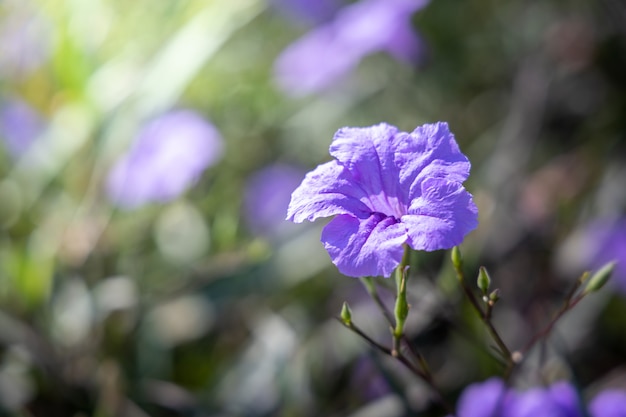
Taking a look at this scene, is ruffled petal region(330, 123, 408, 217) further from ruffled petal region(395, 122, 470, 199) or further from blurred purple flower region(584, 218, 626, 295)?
blurred purple flower region(584, 218, 626, 295)

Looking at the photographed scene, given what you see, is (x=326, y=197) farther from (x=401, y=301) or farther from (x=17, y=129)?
(x=17, y=129)

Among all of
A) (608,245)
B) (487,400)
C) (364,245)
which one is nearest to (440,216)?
(364,245)

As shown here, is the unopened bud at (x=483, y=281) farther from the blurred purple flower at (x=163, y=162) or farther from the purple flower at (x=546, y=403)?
the blurred purple flower at (x=163, y=162)

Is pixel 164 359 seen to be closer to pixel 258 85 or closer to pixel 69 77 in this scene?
pixel 69 77

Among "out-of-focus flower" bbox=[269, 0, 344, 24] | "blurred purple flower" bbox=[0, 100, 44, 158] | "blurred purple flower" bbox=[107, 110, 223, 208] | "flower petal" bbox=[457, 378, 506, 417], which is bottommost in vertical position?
"flower petal" bbox=[457, 378, 506, 417]

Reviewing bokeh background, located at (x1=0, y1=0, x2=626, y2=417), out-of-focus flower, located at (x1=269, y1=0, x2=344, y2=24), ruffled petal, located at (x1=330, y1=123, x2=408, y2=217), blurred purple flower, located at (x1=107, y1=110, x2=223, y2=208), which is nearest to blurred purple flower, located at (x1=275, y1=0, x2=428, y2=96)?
bokeh background, located at (x1=0, y1=0, x2=626, y2=417)

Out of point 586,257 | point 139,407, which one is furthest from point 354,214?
point 586,257


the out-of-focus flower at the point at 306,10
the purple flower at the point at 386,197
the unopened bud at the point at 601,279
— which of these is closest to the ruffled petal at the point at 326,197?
the purple flower at the point at 386,197
